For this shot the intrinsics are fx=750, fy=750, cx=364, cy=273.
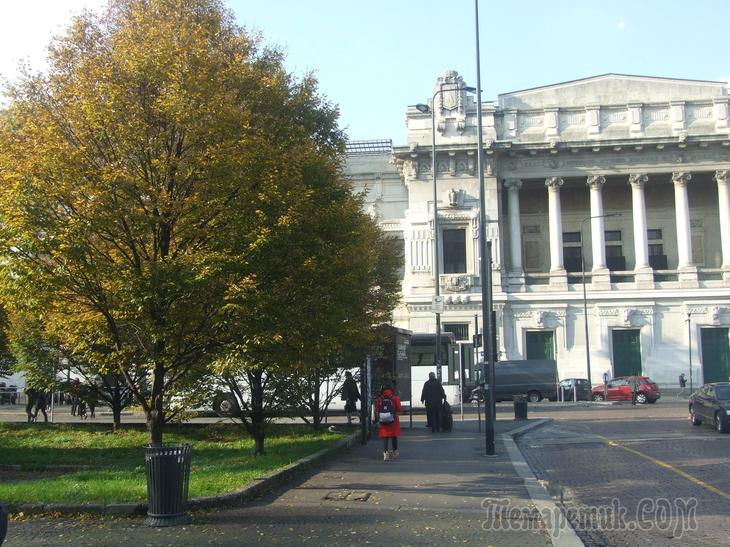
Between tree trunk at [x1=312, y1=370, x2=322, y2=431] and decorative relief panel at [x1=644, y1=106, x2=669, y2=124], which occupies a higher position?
decorative relief panel at [x1=644, y1=106, x2=669, y2=124]

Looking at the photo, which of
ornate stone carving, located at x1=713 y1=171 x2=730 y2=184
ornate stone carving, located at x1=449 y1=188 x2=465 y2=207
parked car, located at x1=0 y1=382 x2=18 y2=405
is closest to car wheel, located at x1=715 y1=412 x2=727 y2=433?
ornate stone carving, located at x1=449 y1=188 x2=465 y2=207

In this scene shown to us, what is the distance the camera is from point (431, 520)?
9.84 m

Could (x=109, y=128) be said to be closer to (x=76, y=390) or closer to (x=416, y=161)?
→ (x=76, y=390)

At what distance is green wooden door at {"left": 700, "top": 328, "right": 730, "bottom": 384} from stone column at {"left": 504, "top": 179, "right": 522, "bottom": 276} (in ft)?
42.6

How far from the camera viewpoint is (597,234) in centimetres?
5162

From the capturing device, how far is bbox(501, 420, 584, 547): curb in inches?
341

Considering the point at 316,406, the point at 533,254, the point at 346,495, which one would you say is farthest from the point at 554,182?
the point at 346,495

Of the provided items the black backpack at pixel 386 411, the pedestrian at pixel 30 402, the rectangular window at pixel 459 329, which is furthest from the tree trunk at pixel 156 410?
the rectangular window at pixel 459 329

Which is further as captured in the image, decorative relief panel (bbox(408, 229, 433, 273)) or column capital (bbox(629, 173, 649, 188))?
column capital (bbox(629, 173, 649, 188))

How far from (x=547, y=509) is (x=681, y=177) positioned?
45826 mm

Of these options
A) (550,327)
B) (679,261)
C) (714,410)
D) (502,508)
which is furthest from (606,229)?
(502,508)

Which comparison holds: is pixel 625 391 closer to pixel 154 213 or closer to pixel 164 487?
pixel 154 213

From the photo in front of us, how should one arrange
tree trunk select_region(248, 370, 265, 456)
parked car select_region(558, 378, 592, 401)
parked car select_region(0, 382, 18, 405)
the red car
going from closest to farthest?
1. tree trunk select_region(248, 370, 265, 456)
2. the red car
3. parked car select_region(558, 378, 592, 401)
4. parked car select_region(0, 382, 18, 405)

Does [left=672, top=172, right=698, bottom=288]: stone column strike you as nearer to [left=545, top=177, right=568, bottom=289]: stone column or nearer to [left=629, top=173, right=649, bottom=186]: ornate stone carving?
[left=629, top=173, right=649, bottom=186]: ornate stone carving
